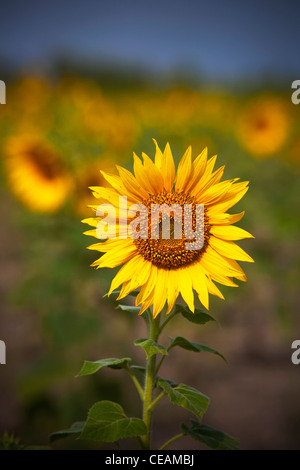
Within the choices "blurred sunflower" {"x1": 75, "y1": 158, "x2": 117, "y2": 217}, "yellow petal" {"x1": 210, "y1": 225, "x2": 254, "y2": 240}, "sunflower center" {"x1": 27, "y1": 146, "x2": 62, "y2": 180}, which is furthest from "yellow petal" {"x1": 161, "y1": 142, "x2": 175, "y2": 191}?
"sunflower center" {"x1": 27, "y1": 146, "x2": 62, "y2": 180}

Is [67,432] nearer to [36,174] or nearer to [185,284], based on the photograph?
[185,284]

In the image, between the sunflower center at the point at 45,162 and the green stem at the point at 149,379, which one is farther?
the sunflower center at the point at 45,162

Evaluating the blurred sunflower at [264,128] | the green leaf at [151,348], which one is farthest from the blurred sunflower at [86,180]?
the blurred sunflower at [264,128]

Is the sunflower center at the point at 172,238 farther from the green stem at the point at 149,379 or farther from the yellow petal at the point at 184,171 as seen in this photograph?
the green stem at the point at 149,379

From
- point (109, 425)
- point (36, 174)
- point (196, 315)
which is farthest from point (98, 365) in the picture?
point (36, 174)

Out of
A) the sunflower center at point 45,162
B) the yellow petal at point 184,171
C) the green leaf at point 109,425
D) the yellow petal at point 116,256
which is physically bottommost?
the green leaf at point 109,425
